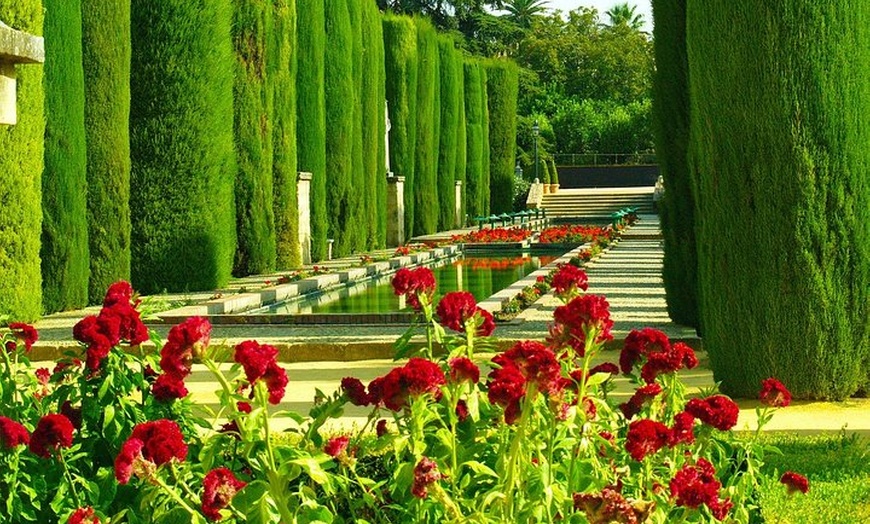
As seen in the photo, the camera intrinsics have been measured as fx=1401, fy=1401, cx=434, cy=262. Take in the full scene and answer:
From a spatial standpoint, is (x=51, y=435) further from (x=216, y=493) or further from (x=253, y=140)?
(x=253, y=140)

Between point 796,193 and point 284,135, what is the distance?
1412cm

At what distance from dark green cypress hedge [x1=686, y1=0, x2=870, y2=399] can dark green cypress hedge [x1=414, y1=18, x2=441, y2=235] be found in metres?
25.0

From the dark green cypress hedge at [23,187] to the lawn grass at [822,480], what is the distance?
8366 millimetres

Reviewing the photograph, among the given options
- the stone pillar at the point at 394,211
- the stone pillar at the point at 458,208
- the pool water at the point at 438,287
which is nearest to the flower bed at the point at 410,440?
the pool water at the point at 438,287

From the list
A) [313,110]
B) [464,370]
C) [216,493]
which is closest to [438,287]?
[313,110]

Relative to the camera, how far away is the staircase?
49062mm

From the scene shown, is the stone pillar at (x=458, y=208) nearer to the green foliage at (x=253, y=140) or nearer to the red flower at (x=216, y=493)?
the green foliage at (x=253, y=140)

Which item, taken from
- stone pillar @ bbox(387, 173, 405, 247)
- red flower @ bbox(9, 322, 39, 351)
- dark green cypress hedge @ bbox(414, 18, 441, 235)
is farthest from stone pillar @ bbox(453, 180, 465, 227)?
red flower @ bbox(9, 322, 39, 351)

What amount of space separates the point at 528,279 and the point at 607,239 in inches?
438

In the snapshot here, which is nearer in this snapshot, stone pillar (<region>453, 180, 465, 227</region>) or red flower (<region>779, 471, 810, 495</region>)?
red flower (<region>779, 471, 810, 495</region>)

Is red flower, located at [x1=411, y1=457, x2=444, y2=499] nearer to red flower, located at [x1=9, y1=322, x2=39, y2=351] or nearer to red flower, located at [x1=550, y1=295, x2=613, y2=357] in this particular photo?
red flower, located at [x1=550, y1=295, x2=613, y2=357]

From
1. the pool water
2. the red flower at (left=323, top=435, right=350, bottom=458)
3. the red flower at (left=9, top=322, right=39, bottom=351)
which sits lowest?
the pool water

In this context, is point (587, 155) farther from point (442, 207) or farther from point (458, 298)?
point (458, 298)

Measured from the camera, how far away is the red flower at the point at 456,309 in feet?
14.2
